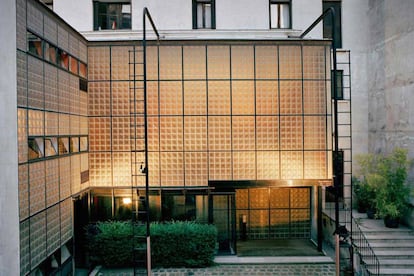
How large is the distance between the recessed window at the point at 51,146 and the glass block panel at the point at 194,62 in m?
5.74

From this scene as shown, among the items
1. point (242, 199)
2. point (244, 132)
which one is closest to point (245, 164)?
point (244, 132)

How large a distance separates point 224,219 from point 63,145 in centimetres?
748

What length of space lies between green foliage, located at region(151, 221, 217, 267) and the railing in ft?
18.5

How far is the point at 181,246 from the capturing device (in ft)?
44.1

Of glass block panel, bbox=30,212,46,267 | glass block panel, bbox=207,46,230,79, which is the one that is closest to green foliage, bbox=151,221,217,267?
glass block panel, bbox=30,212,46,267

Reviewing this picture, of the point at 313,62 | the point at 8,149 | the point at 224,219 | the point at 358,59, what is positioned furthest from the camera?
the point at 358,59

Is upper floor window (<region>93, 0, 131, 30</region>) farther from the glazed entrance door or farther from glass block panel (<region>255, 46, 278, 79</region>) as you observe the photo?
the glazed entrance door

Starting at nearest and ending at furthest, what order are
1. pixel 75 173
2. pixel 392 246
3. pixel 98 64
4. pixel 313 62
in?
pixel 75 173, pixel 392 246, pixel 98 64, pixel 313 62

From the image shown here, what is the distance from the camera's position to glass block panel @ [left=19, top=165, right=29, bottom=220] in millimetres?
8703

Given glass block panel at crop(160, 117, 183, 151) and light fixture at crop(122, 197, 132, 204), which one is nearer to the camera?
glass block panel at crop(160, 117, 183, 151)

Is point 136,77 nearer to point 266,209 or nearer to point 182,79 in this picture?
point 182,79

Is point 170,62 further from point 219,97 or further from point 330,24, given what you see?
point 330,24

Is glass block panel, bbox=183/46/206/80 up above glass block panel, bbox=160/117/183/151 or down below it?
above

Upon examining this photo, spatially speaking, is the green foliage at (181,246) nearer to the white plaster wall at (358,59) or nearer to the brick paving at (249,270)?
the brick paving at (249,270)
